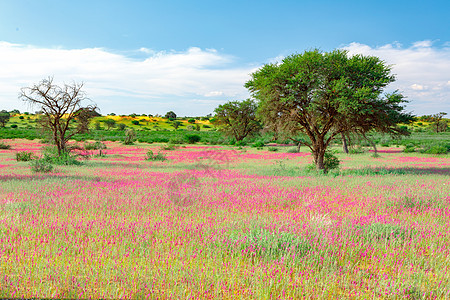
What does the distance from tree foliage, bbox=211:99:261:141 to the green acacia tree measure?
4273 cm

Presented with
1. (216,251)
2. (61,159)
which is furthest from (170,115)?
(216,251)

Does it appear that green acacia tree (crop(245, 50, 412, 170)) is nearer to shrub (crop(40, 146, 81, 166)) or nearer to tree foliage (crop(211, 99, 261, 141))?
shrub (crop(40, 146, 81, 166))

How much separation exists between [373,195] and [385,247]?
16.6 feet

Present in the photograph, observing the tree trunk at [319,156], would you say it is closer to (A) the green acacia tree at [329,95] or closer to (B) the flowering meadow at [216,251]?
(A) the green acacia tree at [329,95]

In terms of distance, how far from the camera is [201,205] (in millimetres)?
7359

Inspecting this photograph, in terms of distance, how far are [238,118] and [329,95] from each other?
147ft

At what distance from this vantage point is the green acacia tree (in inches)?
634

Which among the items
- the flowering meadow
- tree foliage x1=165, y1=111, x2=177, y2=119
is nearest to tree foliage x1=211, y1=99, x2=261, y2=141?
the flowering meadow

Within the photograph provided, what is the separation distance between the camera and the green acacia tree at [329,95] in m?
16.1

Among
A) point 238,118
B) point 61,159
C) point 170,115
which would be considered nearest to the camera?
point 61,159

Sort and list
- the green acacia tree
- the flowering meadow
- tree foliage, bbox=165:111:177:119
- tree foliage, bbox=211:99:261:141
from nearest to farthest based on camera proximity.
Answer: the flowering meadow, the green acacia tree, tree foliage, bbox=211:99:261:141, tree foliage, bbox=165:111:177:119

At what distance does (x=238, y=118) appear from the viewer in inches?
2410

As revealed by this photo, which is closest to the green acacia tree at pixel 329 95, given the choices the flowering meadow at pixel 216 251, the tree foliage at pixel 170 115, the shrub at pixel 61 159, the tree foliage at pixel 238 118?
the flowering meadow at pixel 216 251

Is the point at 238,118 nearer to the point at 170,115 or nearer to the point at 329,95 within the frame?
the point at 329,95
